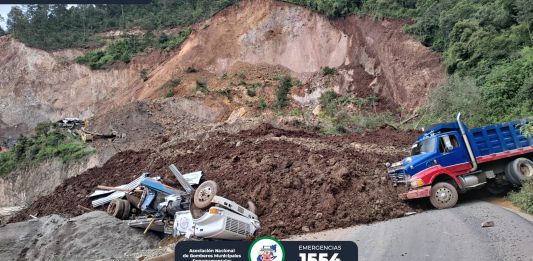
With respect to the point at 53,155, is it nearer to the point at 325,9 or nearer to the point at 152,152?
the point at 152,152

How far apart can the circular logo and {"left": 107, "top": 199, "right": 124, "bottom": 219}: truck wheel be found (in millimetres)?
11446

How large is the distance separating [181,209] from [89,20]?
55.7m

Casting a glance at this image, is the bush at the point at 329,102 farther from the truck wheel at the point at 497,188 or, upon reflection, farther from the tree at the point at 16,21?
the tree at the point at 16,21

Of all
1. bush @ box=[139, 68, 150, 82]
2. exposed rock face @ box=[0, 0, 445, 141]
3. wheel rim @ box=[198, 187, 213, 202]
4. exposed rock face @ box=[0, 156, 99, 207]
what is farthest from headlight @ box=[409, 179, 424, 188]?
bush @ box=[139, 68, 150, 82]

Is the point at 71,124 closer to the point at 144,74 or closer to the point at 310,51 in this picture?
the point at 144,74

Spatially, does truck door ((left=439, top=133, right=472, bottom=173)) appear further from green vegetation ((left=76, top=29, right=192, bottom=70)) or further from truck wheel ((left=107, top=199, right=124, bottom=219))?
green vegetation ((left=76, top=29, right=192, bottom=70))

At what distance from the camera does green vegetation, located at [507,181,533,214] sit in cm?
1245

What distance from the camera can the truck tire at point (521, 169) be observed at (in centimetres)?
1353

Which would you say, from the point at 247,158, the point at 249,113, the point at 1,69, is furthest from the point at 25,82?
the point at 247,158

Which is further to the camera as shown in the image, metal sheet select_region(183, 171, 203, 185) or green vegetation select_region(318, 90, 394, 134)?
green vegetation select_region(318, 90, 394, 134)

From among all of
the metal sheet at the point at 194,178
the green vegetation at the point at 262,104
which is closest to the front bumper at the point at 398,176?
the metal sheet at the point at 194,178

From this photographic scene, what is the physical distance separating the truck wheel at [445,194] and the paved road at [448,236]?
0.24 metres

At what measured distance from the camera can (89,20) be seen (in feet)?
211

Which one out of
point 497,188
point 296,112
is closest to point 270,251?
point 497,188
